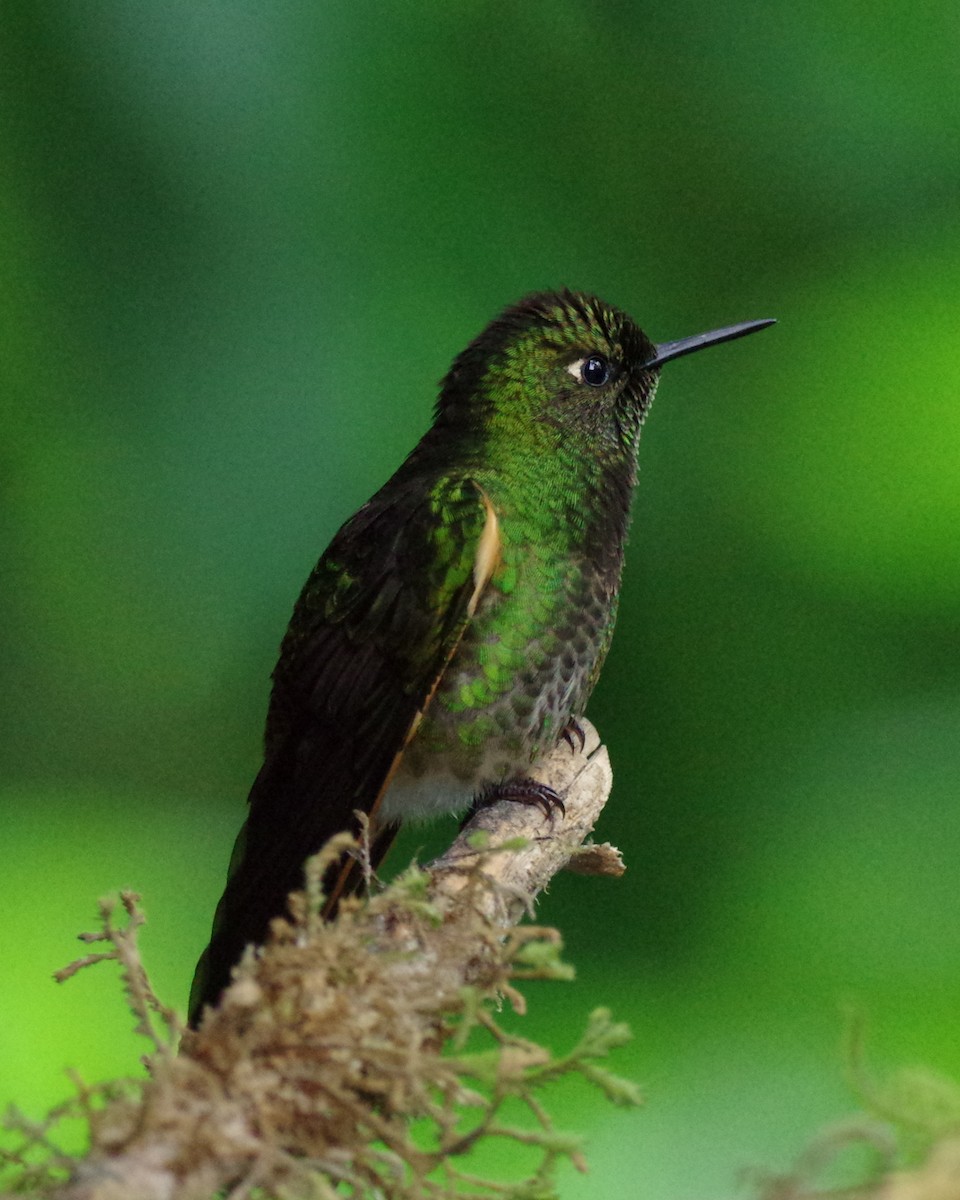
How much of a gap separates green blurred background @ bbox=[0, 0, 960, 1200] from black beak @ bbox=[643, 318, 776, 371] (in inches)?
31.2

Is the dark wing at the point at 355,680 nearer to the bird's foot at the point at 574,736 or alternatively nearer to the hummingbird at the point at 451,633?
the hummingbird at the point at 451,633

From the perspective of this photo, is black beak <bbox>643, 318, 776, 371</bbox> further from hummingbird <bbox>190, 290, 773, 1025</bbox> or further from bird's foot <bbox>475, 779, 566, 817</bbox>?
bird's foot <bbox>475, 779, 566, 817</bbox>

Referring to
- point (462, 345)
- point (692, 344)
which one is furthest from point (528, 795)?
point (462, 345)

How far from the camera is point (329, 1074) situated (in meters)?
0.85

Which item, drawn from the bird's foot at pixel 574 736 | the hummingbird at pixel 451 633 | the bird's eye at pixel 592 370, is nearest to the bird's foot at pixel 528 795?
the hummingbird at pixel 451 633

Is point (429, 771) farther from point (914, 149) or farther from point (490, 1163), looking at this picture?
point (914, 149)

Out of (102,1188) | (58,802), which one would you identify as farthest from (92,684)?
(102,1188)

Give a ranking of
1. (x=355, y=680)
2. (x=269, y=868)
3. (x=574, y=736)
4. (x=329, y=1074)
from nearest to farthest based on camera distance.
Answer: (x=329, y=1074) → (x=269, y=868) → (x=355, y=680) → (x=574, y=736)

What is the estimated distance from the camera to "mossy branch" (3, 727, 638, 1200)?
30.0 inches

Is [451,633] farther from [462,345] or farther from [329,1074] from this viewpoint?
[462,345]

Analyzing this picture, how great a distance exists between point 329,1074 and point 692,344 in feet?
4.97

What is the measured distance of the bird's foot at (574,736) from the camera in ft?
6.44

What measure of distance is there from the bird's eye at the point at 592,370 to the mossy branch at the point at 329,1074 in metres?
1.11

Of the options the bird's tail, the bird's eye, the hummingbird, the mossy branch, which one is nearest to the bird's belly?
the hummingbird
